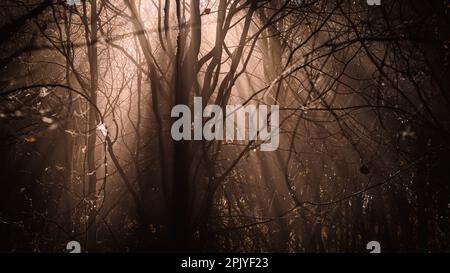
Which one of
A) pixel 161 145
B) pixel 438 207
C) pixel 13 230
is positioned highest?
pixel 161 145

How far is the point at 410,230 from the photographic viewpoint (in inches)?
160

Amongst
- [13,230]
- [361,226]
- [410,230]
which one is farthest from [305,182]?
[13,230]

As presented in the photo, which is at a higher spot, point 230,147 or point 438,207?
point 230,147

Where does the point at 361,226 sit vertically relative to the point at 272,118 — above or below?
below

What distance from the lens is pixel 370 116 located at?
429cm

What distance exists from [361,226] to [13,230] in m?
3.83

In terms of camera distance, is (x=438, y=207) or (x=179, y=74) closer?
(x=179, y=74)

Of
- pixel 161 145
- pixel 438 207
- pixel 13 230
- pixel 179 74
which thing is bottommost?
pixel 13 230
